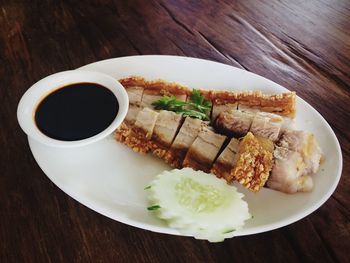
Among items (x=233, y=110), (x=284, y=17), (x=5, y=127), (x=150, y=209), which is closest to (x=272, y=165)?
(x=233, y=110)

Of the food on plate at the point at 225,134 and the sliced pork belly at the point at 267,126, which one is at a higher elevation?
the sliced pork belly at the point at 267,126

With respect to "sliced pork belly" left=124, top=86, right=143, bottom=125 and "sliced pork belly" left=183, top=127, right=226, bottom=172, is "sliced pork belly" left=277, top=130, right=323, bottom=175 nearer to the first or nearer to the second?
"sliced pork belly" left=183, top=127, right=226, bottom=172

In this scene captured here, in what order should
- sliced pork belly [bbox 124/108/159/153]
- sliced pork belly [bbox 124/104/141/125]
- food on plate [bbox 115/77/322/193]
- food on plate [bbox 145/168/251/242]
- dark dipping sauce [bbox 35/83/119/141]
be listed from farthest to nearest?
sliced pork belly [bbox 124/104/141/125] → sliced pork belly [bbox 124/108/159/153] → dark dipping sauce [bbox 35/83/119/141] → food on plate [bbox 115/77/322/193] → food on plate [bbox 145/168/251/242]

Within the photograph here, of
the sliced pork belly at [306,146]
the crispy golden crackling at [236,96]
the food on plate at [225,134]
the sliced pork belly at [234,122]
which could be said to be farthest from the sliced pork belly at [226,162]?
the crispy golden crackling at [236,96]

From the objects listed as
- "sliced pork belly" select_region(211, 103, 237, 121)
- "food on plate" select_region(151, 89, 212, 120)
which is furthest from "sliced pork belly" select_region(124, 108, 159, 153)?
"sliced pork belly" select_region(211, 103, 237, 121)

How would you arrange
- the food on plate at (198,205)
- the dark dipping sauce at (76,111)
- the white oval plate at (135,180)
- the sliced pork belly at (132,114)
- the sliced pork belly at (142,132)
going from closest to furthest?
the food on plate at (198,205), the white oval plate at (135,180), the dark dipping sauce at (76,111), the sliced pork belly at (142,132), the sliced pork belly at (132,114)

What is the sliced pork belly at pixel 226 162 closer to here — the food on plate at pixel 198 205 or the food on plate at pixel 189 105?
A: the food on plate at pixel 198 205
